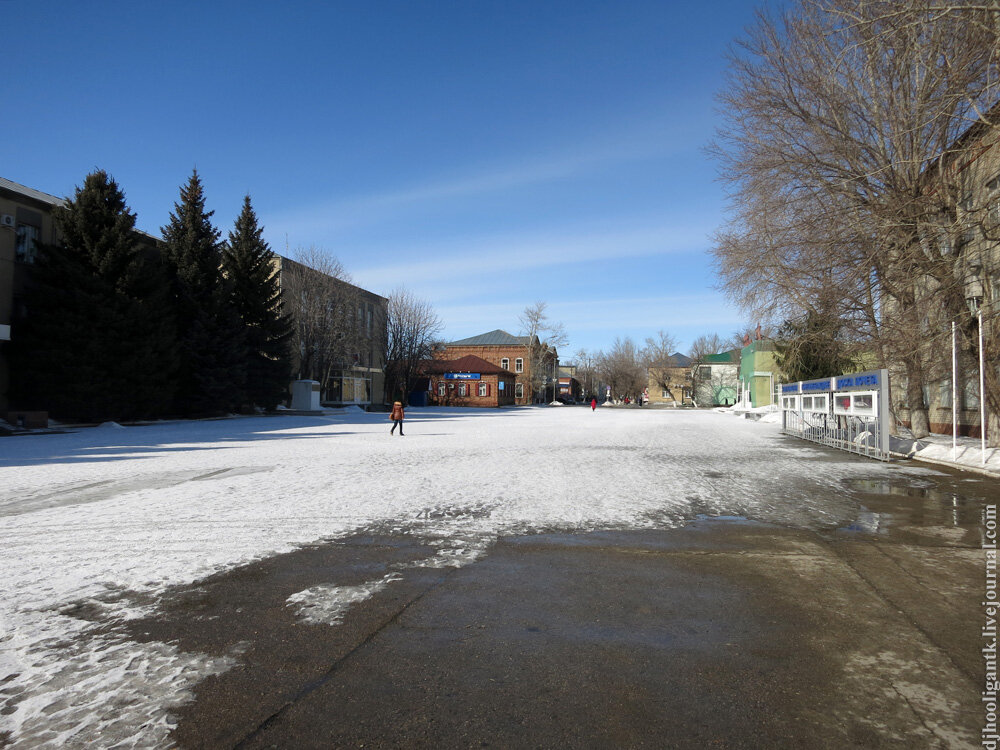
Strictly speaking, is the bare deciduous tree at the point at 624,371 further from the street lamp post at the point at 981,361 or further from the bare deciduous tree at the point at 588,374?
the street lamp post at the point at 981,361

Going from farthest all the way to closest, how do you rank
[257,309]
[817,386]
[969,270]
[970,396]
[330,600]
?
[257,309]
[817,386]
[970,396]
[969,270]
[330,600]

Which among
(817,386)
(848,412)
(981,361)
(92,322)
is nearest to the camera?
(981,361)

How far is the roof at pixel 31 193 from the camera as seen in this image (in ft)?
78.4

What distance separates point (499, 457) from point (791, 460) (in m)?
6.88

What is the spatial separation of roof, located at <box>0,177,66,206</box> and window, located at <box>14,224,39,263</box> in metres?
1.22

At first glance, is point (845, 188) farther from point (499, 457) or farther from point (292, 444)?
point (292, 444)

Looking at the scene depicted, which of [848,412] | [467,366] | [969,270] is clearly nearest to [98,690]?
[969,270]

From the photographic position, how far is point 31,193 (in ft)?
83.6

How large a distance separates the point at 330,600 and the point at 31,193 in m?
29.1

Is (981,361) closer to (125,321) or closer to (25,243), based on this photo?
(125,321)

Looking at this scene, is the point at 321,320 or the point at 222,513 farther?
the point at 321,320

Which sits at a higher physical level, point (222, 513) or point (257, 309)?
point (257, 309)

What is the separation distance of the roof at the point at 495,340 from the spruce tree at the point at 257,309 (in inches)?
2023

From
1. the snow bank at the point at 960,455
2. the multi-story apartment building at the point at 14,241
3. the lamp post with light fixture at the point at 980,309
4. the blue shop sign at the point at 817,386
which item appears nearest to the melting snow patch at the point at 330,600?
the snow bank at the point at 960,455
